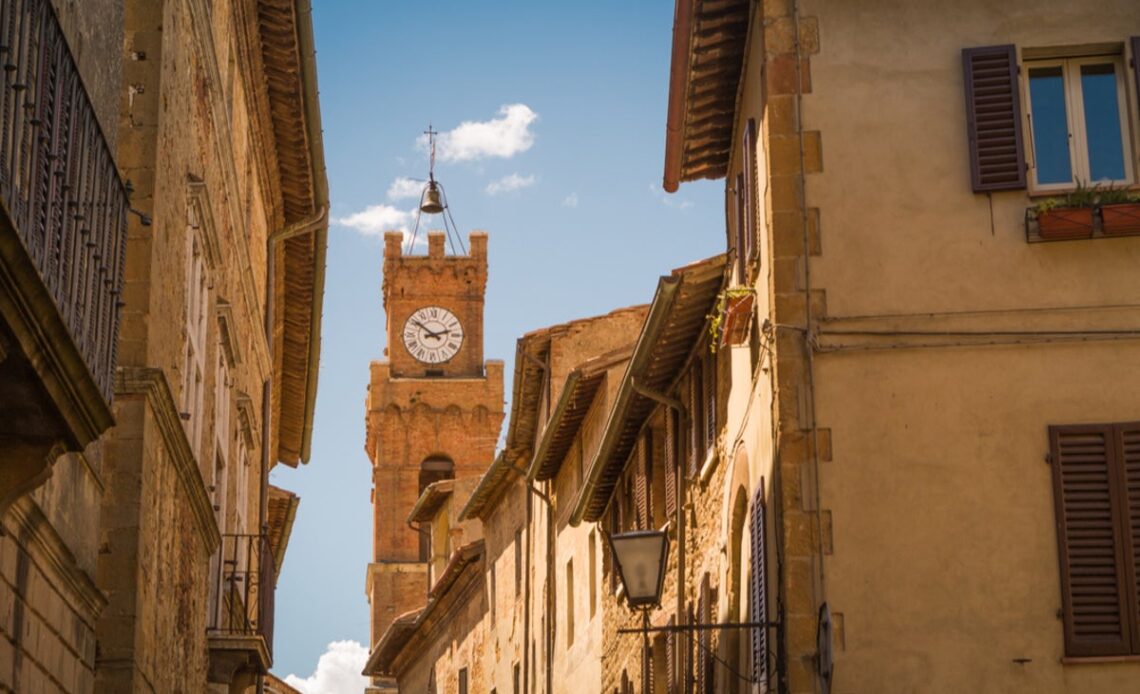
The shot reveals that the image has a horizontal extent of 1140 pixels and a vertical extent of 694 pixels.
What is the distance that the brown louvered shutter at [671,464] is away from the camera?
2270 centimetres

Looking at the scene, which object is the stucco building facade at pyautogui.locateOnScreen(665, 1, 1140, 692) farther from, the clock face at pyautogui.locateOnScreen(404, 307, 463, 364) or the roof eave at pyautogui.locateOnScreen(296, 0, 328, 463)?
the clock face at pyautogui.locateOnScreen(404, 307, 463, 364)

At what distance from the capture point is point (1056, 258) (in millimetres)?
14336

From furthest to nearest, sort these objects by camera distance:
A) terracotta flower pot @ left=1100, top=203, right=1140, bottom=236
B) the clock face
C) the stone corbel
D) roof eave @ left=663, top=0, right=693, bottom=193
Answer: the clock face < roof eave @ left=663, top=0, right=693, bottom=193 < terracotta flower pot @ left=1100, top=203, right=1140, bottom=236 < the stone corbel

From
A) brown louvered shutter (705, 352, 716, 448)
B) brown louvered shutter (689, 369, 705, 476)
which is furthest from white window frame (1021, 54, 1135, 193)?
brown louvered shutter (689, 369, 705, 476)

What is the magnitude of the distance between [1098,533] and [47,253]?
24.1 ft

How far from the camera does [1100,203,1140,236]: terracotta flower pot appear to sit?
14.1 meters

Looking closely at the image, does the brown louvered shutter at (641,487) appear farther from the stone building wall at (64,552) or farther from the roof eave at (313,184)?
the stone building wall at (64,552)

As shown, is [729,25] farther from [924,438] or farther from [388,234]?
[388,234]

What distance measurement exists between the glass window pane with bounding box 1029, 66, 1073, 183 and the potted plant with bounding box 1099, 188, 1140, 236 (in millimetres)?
404

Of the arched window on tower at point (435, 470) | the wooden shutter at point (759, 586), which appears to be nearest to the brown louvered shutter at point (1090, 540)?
the wooden shutter at point (759, 586)

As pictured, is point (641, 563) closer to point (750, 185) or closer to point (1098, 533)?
point (750, 185)

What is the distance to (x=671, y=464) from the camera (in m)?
22.9

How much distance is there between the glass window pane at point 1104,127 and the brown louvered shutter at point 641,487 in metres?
10.5

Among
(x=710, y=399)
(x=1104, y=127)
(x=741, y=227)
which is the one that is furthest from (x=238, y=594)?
(x=1104, y=127)
